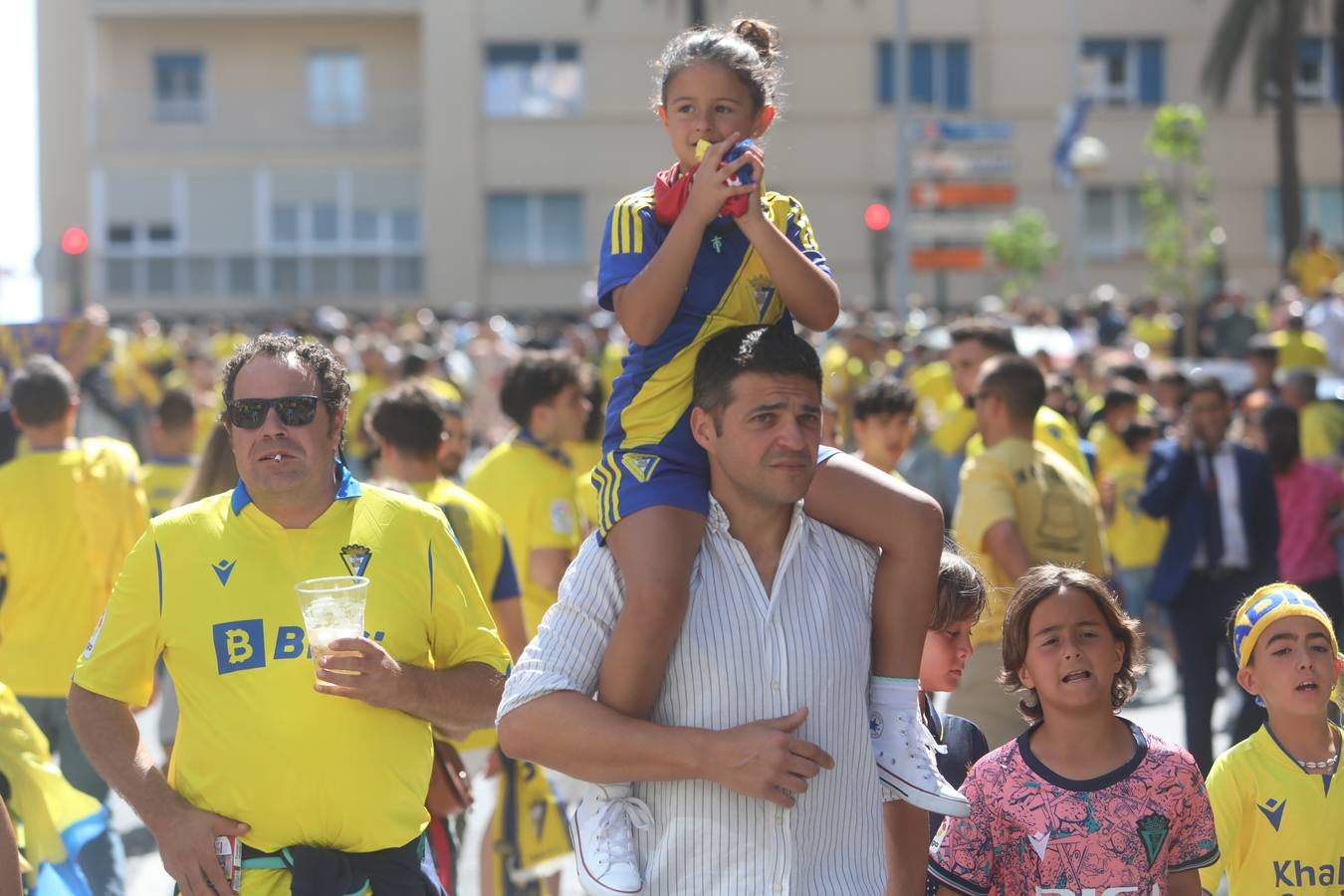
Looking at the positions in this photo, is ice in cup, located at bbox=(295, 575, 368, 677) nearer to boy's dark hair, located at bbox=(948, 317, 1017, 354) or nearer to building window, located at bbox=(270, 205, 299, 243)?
boy's dark hair, located at bbox=(948, 317, 1017, 354)

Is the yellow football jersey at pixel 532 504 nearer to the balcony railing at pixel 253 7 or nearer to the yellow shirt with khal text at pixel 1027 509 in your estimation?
the yellow shirt with khal text at pixel 1027 509

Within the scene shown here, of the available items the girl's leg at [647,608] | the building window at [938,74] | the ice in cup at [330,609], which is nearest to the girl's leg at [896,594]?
the girl's leg at [647,608]

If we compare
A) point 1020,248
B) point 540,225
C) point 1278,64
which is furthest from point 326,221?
point 1278,64

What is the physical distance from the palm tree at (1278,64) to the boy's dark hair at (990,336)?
990 inches

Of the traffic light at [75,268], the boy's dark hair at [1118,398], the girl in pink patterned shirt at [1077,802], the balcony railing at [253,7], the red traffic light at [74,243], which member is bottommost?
the girl in pink patterned shirt at [1077,802]

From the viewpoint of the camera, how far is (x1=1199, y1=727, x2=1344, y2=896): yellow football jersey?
457cm

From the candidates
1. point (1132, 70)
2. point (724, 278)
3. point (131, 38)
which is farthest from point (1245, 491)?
point (131, 38)

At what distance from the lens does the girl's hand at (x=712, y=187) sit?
3535mm

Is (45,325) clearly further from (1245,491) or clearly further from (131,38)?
(131,38)

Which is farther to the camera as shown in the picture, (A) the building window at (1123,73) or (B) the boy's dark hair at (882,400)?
(A) the building window at (1123,73)

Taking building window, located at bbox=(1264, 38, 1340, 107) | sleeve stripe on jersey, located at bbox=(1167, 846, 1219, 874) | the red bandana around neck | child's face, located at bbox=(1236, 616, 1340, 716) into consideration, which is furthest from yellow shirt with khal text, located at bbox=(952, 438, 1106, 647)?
building window, located at bbox=(1264, 38, 1340, 107)

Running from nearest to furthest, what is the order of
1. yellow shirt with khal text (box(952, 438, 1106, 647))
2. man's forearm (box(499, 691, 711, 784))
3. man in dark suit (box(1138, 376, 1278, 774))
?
man's forearm (box(499, 691, 711, 784)), yellow shirt with khal text (box(952, 438, 1106, 647)), man in dark suit (box(1138, 376, 1278, 774))

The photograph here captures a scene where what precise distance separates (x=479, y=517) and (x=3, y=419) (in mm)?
4831

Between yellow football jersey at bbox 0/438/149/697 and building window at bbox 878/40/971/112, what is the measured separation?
122 feet
